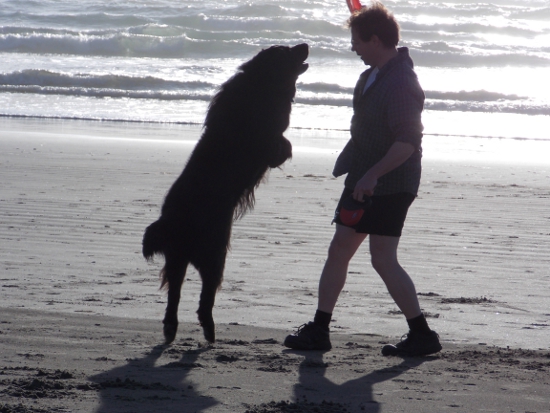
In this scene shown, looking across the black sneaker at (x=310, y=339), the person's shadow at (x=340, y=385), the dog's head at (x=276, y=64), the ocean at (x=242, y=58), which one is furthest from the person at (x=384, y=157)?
the ocean at (x=242, y=58)

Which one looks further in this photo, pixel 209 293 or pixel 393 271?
pixel 209 293

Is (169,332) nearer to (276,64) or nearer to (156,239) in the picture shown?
(156,239)

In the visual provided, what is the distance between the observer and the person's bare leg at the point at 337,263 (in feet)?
11.7

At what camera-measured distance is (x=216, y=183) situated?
3596 mm

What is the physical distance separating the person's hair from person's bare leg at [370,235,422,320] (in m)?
0.93

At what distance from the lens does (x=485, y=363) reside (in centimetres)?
334

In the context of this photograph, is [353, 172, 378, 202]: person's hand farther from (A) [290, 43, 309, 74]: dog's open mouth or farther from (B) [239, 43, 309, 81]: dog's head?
(A) [290, 43, 309, 74]: dog's open mouth

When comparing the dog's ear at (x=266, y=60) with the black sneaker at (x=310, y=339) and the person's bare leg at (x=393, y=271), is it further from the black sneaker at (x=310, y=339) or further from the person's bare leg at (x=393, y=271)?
the black sneaker at (x=310, y=339)

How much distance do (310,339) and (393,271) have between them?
52 cm

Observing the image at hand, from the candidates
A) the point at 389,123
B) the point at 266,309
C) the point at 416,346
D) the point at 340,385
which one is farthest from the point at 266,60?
the point at 340,385

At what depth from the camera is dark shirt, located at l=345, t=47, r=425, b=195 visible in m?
3.31

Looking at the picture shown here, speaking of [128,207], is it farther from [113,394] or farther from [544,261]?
[113,394]

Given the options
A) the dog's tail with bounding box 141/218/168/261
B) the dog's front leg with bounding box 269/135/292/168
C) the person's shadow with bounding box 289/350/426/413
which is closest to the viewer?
the person's shadow with bounding box 289/350/426/413

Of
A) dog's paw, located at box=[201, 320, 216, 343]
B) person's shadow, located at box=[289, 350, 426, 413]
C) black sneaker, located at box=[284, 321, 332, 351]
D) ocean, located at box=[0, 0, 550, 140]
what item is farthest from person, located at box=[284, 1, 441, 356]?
ocean, located at box=[0, 0, 550, 140]
